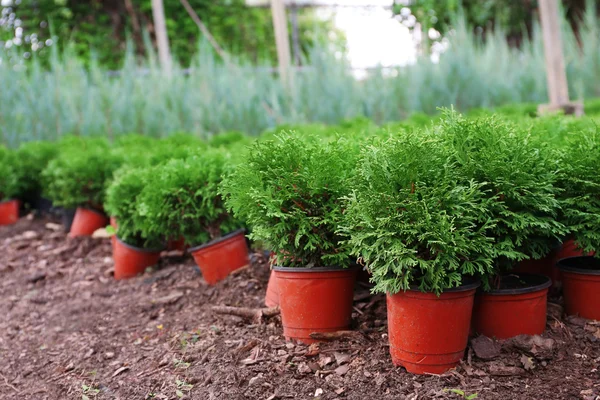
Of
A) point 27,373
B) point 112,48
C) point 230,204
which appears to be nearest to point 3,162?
point 27,373

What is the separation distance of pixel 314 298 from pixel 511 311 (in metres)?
0.82

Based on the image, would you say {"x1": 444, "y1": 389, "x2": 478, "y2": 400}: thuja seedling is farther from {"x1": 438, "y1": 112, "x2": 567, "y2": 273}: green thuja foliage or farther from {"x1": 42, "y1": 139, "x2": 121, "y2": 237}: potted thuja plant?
{"x1": 42, "y1": 139, "x2": 121, "y2": 237}: potted thuja plant

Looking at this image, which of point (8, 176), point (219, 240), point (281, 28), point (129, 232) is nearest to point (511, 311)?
point (219, 240)

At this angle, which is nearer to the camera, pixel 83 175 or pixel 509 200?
pixel 509 200

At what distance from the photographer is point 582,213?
8.43 ft

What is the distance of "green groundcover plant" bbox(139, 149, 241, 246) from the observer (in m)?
3.80

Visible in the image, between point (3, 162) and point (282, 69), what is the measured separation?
324cm

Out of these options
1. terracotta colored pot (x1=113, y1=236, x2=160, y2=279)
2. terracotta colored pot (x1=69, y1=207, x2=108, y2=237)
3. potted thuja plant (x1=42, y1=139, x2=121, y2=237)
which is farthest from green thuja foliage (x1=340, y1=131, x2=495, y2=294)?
terracotta colored pot (x1=69, y1=207, x2=108, y2=237)

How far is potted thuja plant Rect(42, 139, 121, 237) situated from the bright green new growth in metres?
0.68

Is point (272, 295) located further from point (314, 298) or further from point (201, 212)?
point (201, 212)

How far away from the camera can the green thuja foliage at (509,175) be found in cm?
246

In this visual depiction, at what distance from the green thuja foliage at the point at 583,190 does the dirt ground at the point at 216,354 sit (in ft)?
1.38

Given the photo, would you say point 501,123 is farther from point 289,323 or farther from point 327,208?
point 289,323

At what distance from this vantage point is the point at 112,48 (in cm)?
1392
